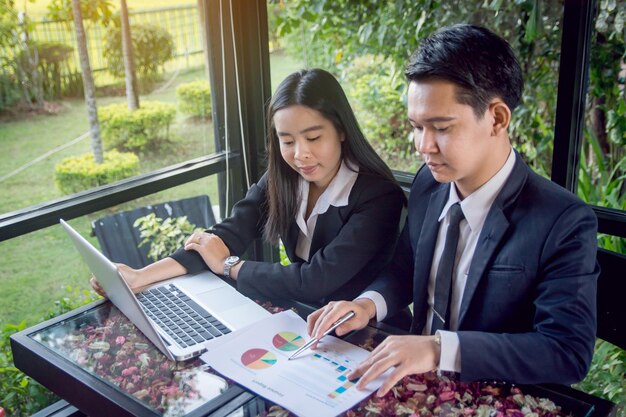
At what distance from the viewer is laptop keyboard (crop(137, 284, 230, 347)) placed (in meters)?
1.40

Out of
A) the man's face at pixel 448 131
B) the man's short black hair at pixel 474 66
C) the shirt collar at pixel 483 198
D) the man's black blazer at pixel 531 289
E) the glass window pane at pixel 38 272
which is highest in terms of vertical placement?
the man's short black hair at pixel 474 66

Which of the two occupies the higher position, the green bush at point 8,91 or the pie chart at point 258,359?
the green bush at point 8,91

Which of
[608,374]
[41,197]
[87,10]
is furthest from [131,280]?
[41,197]

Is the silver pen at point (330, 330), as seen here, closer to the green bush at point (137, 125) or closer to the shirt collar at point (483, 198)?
the shirt collar at point (483, 198)

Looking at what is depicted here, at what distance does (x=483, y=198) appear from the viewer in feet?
4.62

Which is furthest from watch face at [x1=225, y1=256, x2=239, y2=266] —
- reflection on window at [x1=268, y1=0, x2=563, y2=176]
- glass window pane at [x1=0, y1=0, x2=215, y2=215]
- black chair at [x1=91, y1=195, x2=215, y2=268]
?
reflection on window at [x1=268, y1=0, x2=563, y2=176]

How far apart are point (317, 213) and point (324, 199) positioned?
0.05 meters

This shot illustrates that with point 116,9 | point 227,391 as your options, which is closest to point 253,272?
point 227,391

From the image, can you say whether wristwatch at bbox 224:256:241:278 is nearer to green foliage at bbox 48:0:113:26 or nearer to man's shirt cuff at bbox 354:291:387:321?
man's shirt cuff at bbox 354:291:387:321

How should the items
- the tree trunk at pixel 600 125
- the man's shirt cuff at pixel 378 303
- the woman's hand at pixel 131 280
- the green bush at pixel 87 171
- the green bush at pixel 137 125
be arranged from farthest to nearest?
1. the green bush at pixel 137 125
2. the green bush at pixel 87 171
3. the tree trunk at pixel 600 125
4. the woman's hand at pixel 131 280
5. the man's shirt cuff at pixel 378 303

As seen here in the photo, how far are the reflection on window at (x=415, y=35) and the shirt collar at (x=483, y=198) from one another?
130 cm

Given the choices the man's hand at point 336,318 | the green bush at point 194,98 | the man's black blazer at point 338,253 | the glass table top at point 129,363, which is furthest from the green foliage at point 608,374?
the green bush at point 194,98

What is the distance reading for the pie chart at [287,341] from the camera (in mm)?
1312

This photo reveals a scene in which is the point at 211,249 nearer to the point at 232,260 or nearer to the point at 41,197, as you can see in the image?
the point at 232,260
